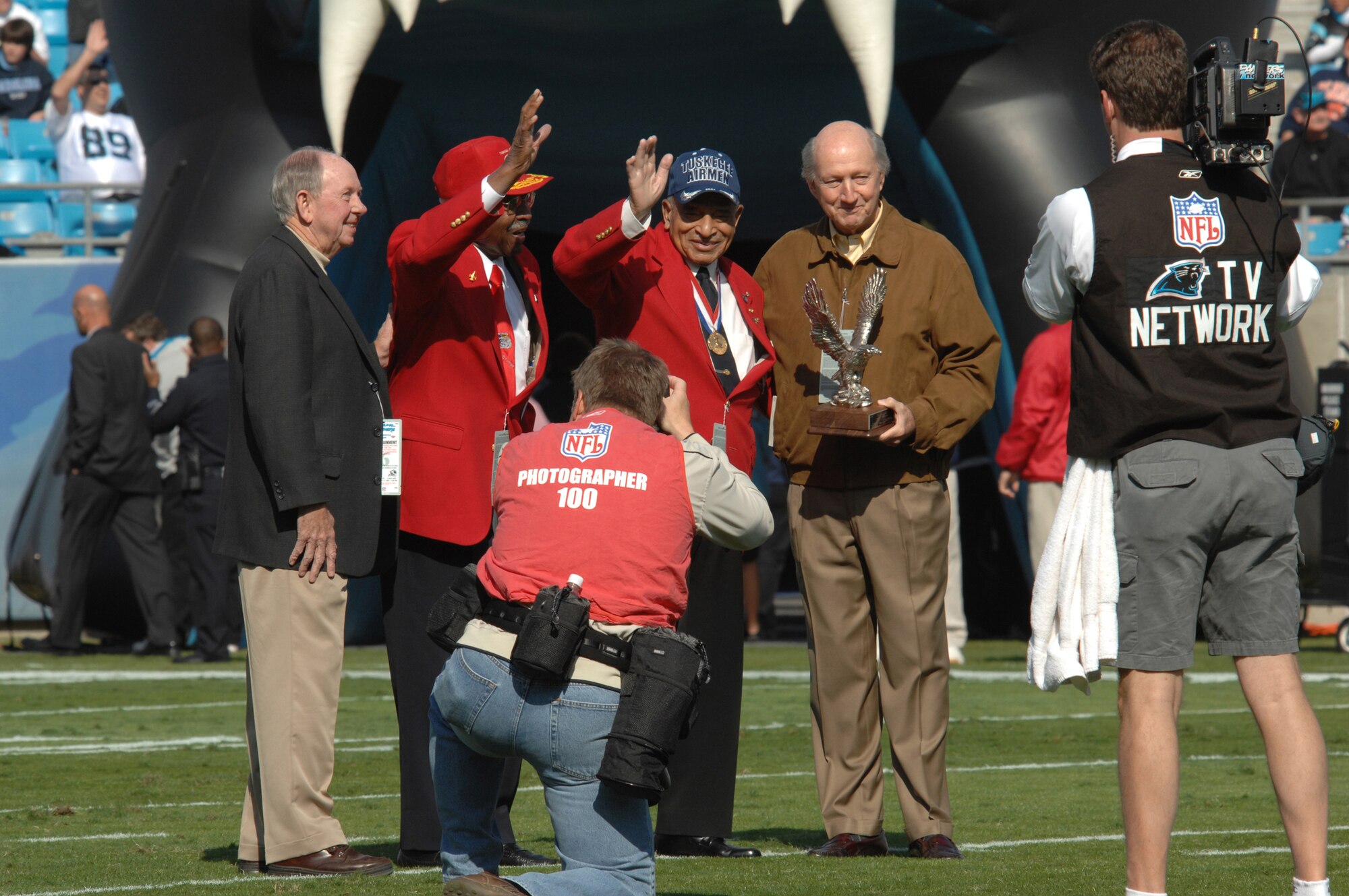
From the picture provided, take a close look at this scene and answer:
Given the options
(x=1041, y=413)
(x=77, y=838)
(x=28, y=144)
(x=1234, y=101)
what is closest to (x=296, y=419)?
(x=77, y=838)

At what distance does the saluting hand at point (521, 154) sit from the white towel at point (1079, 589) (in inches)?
58.9

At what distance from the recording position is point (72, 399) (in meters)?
10.4

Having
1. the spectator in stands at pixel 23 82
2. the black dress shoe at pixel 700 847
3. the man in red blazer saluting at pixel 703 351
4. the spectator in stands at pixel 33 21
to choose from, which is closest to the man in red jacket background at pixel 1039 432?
the man in red blazer saluting at pixel 703 351

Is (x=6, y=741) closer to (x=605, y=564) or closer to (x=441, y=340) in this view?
(x=441, y=340)

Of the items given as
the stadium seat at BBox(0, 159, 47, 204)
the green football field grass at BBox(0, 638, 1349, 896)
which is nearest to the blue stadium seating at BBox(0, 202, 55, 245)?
the stadium seat at BBox(0, 159, 47, 204)

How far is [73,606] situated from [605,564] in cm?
795

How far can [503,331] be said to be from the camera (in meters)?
4.64

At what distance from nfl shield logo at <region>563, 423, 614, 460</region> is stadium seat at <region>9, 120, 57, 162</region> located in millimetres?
14331

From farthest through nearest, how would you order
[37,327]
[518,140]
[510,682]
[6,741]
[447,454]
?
[37,327]
[6,741]
[447,454]
[518,140]
[510,682]

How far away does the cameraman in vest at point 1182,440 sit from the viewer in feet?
11.1

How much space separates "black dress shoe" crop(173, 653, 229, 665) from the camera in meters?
10.3

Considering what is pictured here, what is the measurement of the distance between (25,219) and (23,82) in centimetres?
217

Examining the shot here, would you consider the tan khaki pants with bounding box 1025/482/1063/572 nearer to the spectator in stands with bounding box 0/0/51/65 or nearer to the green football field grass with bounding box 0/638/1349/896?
the green football field grass with bounding box 0/638/1349/896

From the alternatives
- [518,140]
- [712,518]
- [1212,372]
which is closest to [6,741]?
[518,140]
